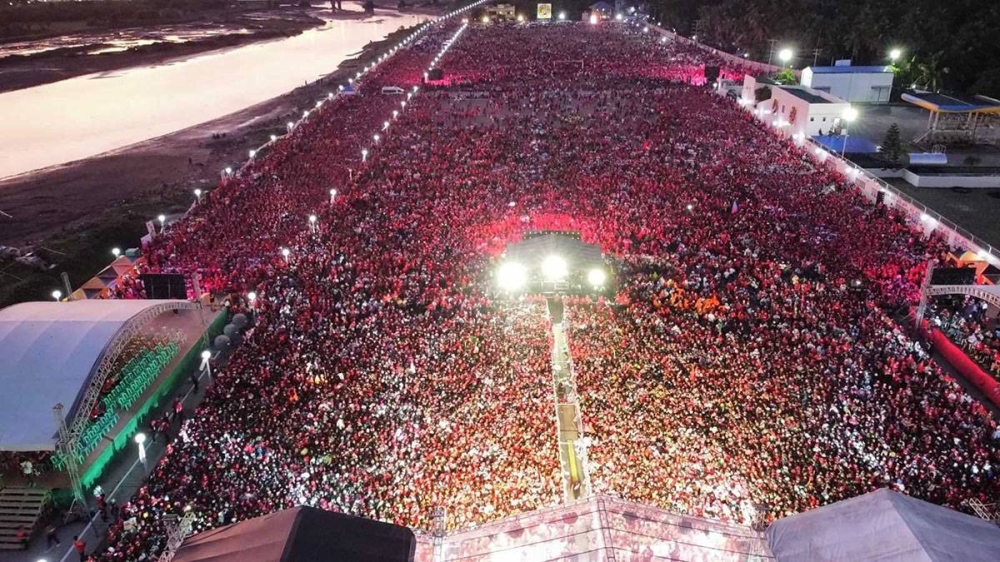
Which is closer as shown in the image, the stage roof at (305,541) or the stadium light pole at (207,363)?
the stage roof at (305,541)

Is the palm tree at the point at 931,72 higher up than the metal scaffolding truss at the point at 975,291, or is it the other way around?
the palm tree at the point at 931,72

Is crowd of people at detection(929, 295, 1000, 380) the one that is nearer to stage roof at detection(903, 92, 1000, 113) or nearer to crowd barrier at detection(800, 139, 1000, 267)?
crowd barrier at detection(800, 139, 1000, 267)

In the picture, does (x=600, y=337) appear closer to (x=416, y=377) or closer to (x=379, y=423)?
(x=416, y=377)

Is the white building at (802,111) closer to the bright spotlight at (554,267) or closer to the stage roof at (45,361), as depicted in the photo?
the bright spotlight at (554,267)

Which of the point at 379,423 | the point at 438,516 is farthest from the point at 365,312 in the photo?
the point at 438,516

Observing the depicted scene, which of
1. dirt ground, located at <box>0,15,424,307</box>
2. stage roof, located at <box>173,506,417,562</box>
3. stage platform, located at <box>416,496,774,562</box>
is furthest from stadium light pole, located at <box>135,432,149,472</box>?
dirt ground, located at <box>0,15,424,307</box>

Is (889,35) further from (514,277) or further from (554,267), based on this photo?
(514,277)

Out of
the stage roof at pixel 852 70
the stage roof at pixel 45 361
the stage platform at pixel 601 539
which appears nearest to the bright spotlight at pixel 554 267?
the stage roof at pixel 45 361
